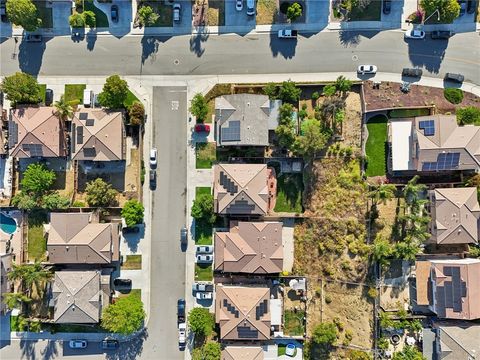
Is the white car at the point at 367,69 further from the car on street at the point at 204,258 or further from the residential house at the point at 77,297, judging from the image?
the residential house at the point at 77,297

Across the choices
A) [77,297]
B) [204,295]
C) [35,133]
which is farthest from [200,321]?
[35,133]

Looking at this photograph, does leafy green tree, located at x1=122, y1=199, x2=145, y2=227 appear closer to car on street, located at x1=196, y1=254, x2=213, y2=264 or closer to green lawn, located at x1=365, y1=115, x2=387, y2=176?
car on street, located at x1=196, y1=254, x2=213, y2=264

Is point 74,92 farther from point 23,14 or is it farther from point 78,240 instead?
point 78,240

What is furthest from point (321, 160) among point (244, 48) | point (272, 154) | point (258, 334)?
point (258, 334)

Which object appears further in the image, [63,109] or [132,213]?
[132,213]

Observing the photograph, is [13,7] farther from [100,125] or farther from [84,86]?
[100,125]

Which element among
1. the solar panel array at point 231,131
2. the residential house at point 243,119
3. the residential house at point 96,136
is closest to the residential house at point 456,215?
the residential house at point 243,119

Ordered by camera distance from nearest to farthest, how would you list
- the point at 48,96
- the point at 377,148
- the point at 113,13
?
the point at 377,148 < the point at 113,13 < the point at 48,96

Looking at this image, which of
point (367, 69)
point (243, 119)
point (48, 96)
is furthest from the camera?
point (48, 96)

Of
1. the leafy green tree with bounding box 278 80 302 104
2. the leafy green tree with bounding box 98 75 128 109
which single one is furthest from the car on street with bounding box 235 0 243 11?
the leafy green tree with bounding box 98 75 128 109
